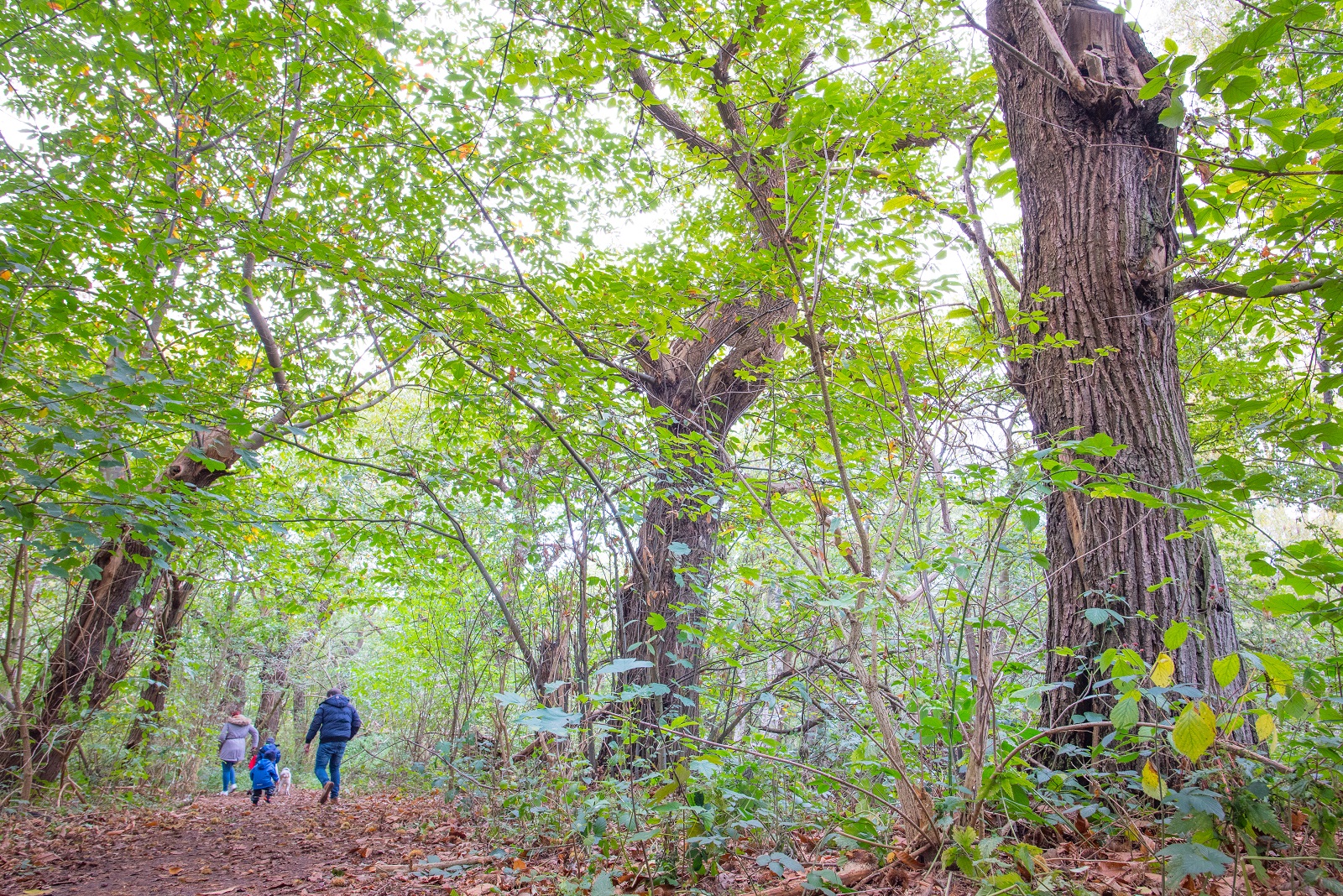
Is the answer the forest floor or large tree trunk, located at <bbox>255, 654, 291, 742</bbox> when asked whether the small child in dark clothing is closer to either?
the forest floor

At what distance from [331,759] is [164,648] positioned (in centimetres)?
219

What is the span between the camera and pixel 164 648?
7.07 m

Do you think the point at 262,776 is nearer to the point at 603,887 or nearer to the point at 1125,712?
the point at 603,887

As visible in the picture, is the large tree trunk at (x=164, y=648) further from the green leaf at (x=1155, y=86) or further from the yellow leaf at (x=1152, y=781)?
the green leaf at (x=1155, y=86)

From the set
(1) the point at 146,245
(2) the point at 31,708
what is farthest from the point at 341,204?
(2) the point at 31,708

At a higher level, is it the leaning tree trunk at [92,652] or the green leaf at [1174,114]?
the green leaf at [1174,114]

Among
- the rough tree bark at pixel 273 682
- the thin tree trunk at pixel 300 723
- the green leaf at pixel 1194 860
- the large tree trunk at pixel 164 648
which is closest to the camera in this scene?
the green leaf at pixel 1194 860

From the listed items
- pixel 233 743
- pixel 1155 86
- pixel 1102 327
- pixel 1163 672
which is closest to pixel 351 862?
pixel 1163 672

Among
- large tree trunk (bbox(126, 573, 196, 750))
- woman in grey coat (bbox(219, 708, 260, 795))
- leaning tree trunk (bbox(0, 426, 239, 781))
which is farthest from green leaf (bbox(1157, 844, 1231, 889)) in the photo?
woman in grey coat (bbox(219, 708, 260, 795))

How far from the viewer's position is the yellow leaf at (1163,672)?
4.82 feet

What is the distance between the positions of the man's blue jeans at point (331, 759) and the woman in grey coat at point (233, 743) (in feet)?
10.8

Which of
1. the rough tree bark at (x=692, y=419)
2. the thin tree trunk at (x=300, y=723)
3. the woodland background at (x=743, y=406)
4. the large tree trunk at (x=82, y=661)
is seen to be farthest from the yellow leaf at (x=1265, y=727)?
the thin tree trunk at (x=300, y=723)

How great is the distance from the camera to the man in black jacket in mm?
7320

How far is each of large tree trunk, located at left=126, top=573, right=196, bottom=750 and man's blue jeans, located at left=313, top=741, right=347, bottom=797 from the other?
5.46 ft
